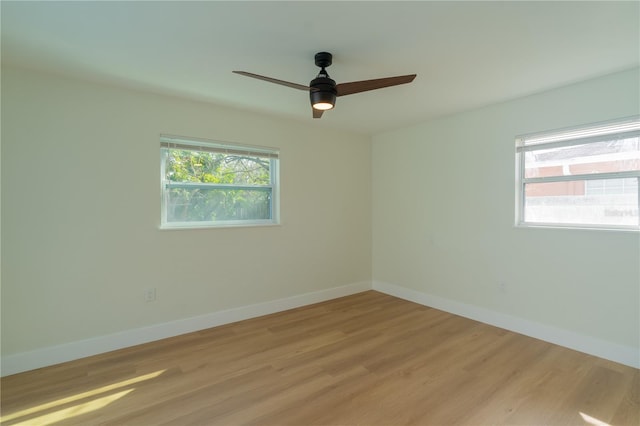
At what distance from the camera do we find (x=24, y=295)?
2.38 meters

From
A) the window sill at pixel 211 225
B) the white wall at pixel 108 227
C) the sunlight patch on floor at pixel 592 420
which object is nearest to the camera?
the sunlight patch on floor at pixel 592 420

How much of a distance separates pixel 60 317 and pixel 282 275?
2.09 meters

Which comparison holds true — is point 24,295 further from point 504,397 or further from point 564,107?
point 564,107

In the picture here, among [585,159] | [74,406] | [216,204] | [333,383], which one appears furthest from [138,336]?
[585,159]

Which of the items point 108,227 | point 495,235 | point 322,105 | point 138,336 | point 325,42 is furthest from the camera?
point 495,235

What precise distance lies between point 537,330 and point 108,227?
4.13 meters

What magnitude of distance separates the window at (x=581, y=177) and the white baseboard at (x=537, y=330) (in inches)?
38.7

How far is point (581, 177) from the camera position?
2707 millimetres

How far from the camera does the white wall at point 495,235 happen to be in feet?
8.20

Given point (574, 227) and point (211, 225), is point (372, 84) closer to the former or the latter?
point (211, 225)

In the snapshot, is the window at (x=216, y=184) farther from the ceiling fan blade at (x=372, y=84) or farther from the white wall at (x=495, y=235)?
the white wall at (x=495, y=235)

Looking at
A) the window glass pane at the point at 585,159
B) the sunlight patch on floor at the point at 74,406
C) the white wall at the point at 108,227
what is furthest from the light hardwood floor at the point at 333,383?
the window glass pane at the point at 585,159

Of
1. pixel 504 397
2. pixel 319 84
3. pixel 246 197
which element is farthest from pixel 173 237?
pixel 504 397

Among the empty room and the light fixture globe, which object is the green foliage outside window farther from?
the light fixture globe
